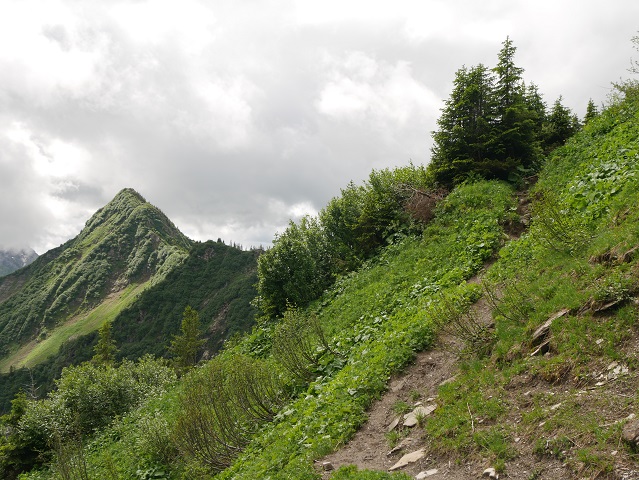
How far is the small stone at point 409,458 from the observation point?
297 inches

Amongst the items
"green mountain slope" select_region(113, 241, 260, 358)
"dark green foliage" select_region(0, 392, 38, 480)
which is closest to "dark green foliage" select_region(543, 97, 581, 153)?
"dark green foliage" select_region(0, 392, 38, 480)

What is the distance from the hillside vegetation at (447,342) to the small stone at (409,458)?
9.3 inches

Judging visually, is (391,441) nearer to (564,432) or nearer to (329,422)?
(329,422)

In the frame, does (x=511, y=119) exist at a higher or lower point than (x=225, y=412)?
higher

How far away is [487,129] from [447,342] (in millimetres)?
17439

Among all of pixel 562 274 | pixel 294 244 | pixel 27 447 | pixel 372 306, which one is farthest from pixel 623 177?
pixel 27 447

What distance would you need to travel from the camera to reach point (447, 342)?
37.2 feet

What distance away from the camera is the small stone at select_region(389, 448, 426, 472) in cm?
754

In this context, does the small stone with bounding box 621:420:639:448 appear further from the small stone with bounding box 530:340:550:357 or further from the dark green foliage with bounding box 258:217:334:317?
the dark green foliage with bounding box 258:217:334:317

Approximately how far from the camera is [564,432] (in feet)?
19.5

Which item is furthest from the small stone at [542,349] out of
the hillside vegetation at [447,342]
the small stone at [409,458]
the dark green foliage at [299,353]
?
the dark green foliage at [299,353]

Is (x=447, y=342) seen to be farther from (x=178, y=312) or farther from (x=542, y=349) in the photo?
(x=178, y=312)

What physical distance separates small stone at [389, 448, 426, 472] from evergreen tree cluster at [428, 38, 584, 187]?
19.1 meters

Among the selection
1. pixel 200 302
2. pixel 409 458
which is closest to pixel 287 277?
pixel 409 458
